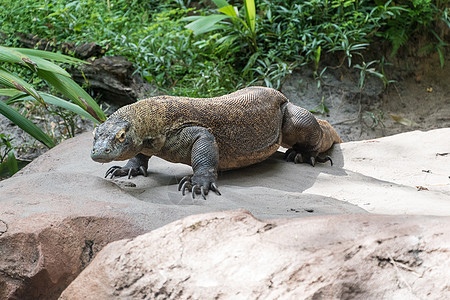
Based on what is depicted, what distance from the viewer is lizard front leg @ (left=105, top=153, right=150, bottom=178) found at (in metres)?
4.28

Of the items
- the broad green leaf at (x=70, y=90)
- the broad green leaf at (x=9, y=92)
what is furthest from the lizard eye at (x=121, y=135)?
the broad green leaf at (x=9, y=92)

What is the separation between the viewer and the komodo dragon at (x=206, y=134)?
3.67 meters

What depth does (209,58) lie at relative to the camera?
27.0 feet

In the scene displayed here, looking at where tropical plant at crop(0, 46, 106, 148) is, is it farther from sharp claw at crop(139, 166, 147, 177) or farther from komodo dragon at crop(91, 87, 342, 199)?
komodo dragon at crop(91, 87, 342, 199)

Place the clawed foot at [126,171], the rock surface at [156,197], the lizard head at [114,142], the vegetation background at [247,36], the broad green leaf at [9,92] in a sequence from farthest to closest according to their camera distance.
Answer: the vegetation background at [247,36] → the broad green leaf at [9,92] → the clawed foot at [126,171] → the lizard head at [114,142] → the rock surface at [156,197]

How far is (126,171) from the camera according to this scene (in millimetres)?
4328

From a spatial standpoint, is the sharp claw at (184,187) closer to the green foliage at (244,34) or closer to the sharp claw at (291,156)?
the sharp claw at (291,156)

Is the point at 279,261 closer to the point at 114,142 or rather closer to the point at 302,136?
the point at 114,142

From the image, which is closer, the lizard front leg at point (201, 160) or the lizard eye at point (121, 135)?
the lizard eye at point (121, 135)

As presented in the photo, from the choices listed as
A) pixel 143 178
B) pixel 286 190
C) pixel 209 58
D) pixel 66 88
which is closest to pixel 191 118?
pixel 143 178

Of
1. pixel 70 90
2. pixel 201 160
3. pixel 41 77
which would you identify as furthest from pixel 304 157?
pixel 41 77

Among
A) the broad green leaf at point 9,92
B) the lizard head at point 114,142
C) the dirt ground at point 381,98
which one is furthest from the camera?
the dirt ground at point 381,98

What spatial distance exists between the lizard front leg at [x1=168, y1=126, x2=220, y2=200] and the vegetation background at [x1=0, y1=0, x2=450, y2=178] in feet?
11.9

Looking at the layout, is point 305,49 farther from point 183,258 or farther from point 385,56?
point 183,258
